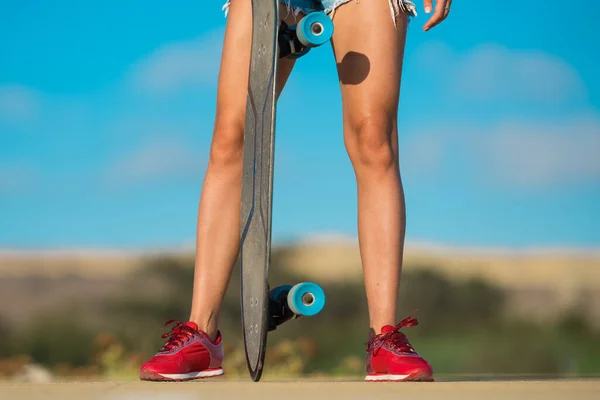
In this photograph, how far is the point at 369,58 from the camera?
2.76 m

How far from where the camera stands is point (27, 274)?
557 inches

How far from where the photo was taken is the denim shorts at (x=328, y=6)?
2.79m

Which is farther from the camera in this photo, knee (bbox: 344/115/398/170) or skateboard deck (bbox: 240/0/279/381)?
knee (bbox: 344/115/398/170)

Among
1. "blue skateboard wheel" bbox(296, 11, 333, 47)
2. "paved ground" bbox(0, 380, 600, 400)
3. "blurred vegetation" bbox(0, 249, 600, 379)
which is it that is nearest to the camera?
"paved ground" bbox(0, 380, 600, 400)

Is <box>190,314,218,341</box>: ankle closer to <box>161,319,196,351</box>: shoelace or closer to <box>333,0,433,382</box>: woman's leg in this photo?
<box>161,319,196,351</box>: shoelace

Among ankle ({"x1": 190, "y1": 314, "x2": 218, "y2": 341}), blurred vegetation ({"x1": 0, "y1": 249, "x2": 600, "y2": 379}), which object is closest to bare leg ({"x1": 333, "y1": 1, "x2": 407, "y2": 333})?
→ ankle ({"x1": 190, "y1": 314, "x2": 218, "y2": 341})

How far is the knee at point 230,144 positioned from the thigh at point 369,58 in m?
0.37

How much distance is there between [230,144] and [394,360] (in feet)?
2.86

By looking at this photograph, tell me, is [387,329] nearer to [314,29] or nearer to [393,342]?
[393,342]

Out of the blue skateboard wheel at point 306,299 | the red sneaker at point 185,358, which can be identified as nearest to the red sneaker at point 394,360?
the blue skateboard wheel at point 306,299

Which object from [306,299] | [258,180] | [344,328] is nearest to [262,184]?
[258,180]

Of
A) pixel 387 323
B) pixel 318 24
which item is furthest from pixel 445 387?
pixel 318 24

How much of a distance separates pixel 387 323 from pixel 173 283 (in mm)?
10594

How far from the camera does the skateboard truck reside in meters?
2.46
